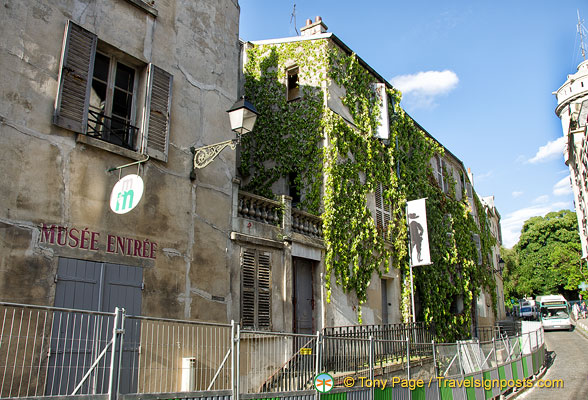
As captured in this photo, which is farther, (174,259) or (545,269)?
(545,269)

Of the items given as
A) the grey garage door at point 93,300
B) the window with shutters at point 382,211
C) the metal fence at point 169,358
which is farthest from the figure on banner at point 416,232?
the grey garage door at point 93,300

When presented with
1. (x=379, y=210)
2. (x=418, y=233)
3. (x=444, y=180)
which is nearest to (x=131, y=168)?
(x=379, y=210)

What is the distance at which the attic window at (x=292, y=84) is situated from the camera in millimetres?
15117

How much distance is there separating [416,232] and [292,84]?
6.43 m

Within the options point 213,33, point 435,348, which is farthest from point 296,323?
point 213,33

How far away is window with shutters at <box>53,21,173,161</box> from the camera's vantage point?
780 centimetres

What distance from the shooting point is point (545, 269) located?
58.3 m

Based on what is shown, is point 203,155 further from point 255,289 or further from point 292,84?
point 292,84

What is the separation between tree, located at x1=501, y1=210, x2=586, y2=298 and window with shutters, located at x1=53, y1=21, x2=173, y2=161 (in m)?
52.4

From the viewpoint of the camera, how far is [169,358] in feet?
26.1

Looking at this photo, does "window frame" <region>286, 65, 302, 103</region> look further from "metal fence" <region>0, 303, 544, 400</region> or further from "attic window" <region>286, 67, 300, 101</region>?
"metal fence" <region>0, 303, 544, 400</region>

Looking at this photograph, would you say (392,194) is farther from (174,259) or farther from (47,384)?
(47,384)

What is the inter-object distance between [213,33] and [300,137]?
4.35 m

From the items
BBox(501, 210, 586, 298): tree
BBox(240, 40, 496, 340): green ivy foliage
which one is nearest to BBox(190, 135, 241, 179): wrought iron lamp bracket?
BBox(240, 40, 496, 340): green ivy foliage
